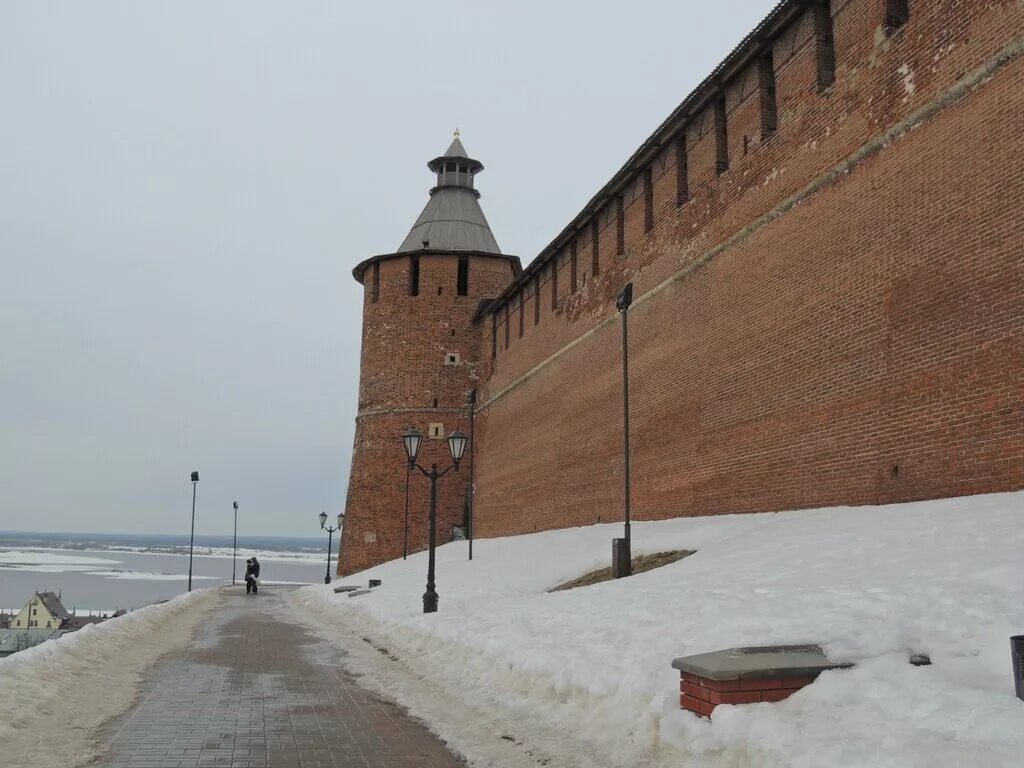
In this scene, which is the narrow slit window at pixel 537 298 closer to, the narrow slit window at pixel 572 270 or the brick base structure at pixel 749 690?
the narrow slit window at pixel 572 270

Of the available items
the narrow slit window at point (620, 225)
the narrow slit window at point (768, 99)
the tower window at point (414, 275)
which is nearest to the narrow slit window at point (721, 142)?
the narrow slit window at point (768, 99)

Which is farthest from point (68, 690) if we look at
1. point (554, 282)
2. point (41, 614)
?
point (41, 614)

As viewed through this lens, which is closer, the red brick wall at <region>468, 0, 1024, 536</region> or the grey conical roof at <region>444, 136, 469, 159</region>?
the red brick wall at <region>468, 0, 1024, 536</region>

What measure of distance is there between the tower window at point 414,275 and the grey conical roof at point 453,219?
32.4 inches

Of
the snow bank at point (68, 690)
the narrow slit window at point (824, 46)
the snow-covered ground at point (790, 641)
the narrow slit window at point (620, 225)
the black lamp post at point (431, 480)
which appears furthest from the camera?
the narrow slit window at point (620, 225)

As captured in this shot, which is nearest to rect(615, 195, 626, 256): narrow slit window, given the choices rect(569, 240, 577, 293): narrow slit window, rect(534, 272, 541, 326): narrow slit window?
rect(569, 240, 577, 293): narrow slit window

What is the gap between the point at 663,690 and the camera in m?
5.87

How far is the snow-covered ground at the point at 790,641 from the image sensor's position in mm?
4309

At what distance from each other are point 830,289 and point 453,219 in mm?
26955

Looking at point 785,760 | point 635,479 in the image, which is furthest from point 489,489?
point 785,760

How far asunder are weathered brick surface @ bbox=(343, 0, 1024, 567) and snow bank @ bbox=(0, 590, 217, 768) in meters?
8.37

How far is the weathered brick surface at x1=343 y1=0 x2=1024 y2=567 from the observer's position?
980cm

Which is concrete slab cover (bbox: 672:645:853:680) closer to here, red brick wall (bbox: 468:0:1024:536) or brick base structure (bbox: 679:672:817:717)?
brick base structure (bbox: 679:672:817:717)

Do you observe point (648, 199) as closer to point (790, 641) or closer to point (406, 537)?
point (790, 641)
